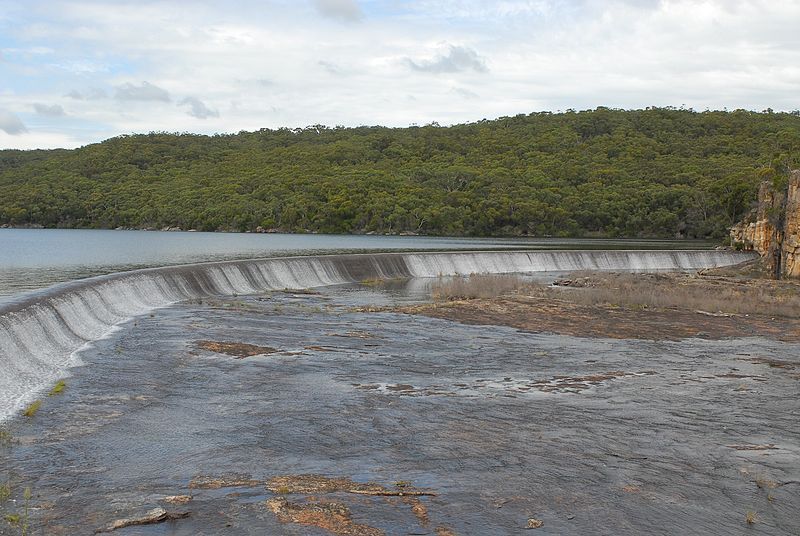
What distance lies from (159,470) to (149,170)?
432ft

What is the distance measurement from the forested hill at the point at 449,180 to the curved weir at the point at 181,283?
116 feet

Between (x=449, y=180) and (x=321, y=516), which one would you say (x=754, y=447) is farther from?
(x=449, y=180)

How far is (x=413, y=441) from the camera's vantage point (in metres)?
13.7

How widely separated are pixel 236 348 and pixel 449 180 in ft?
324

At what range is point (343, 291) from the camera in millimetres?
38656

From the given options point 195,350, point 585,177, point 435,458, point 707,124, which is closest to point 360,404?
point 435,458

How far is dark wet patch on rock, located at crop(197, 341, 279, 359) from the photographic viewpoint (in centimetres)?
2128

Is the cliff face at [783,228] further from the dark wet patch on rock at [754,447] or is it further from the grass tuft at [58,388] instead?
the grass tuft at [58,388]

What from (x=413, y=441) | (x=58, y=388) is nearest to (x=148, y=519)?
(x=413, y=441)

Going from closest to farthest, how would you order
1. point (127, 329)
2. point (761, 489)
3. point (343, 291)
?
point (761, 489) → point (127, 329) → point (343, 291)

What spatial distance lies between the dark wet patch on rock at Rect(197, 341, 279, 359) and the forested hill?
71.8 metres

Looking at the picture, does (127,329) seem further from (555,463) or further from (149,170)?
(149,170)

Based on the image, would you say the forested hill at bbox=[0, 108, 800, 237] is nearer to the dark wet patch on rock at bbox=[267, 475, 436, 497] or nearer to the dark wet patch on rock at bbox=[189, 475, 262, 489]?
the dark wet patch on rock at bbox=[267, 475, 436, 497]

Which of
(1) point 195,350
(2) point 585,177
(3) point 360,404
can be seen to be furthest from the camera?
(2) point 585,177
